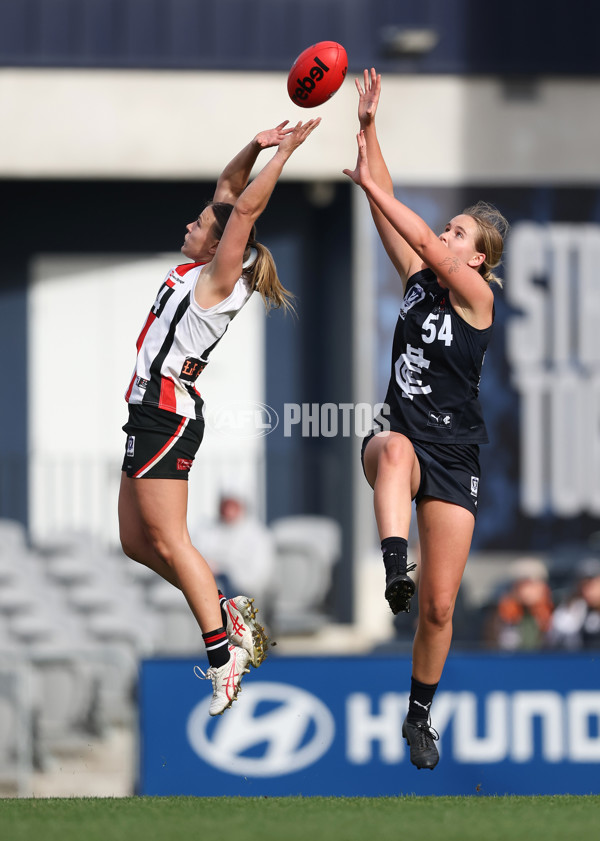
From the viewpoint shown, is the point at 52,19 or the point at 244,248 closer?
the point at 244,248

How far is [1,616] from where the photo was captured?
10820mm

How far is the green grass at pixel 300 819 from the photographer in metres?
5.39

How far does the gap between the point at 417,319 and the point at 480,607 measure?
19.7 ft

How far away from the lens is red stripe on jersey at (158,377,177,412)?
5.56m

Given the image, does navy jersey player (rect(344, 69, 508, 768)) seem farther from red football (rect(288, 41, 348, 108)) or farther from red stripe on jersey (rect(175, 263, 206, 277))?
red stripe on jersey (rect(175, 263, 206, 277))

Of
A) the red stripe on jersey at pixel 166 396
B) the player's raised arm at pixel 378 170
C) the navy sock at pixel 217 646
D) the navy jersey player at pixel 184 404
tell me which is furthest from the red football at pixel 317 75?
the navy sock at pixel 217 646

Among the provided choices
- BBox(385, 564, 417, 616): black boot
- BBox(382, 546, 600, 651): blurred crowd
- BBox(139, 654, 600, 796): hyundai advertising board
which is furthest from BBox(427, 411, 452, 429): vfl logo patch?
BBox(382, 546, 600, 651): blurred crowd

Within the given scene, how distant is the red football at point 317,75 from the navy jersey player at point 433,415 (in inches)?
7.8

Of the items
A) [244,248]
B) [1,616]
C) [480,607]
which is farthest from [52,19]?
[244,248]

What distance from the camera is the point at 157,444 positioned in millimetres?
5535

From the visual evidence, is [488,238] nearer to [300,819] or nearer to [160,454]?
[160,454]

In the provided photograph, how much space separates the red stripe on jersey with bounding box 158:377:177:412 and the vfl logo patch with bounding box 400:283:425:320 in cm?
101

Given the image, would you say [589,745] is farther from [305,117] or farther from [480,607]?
[305,117]

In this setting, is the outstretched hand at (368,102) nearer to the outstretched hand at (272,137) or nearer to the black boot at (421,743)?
the outstretched hand at (272,137)
